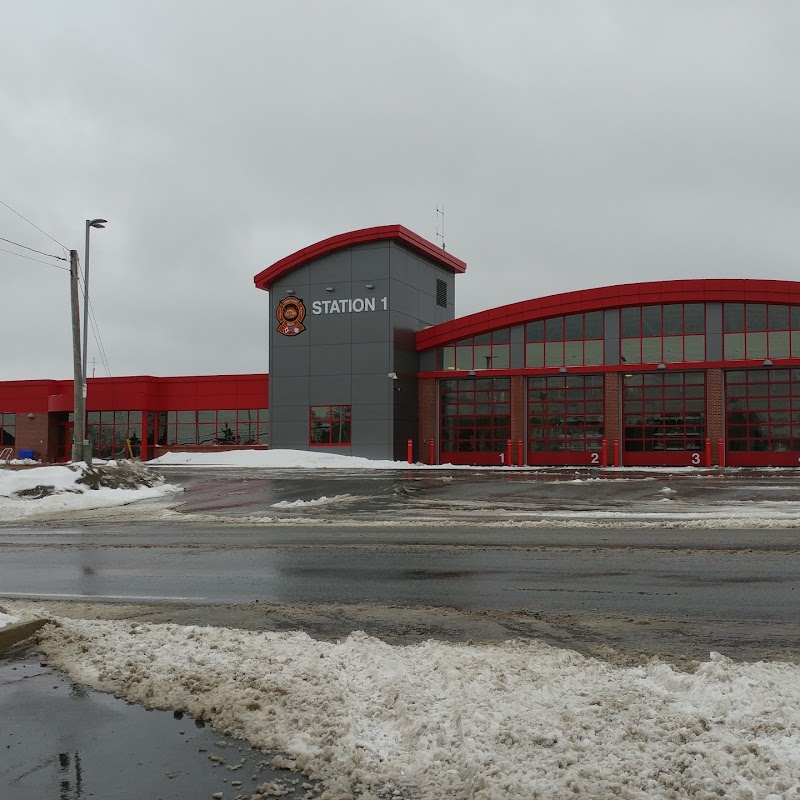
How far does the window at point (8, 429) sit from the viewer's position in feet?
161

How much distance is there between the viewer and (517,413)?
38.6 metres

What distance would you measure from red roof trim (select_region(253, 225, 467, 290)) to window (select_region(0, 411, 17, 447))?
1871 centimetres

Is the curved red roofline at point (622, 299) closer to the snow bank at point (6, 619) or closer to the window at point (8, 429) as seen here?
the window at point (8, 429)

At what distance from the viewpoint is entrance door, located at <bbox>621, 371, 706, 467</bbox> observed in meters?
36.0

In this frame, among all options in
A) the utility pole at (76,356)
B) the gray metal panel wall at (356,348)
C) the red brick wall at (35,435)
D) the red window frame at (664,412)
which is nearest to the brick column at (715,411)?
the red window frame at (664,412)

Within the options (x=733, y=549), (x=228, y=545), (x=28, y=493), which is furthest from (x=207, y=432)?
(x=733, y=549)

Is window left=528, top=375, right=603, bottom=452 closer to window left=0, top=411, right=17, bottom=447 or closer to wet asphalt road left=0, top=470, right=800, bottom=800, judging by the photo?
wet asphalt road left=0, top=470, right=800, bottom=800

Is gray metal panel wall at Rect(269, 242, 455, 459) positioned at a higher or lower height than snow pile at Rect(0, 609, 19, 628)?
higher

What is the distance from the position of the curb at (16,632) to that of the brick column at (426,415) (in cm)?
3448

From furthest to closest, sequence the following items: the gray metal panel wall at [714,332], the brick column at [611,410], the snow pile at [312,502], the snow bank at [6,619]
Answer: the brick column at [611,410] → the gray metal panel wall at [714,332] → the snow pile at [312,502] → the snow bank at [6,619]

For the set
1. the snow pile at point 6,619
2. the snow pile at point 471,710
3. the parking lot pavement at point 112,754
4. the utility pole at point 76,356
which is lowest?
the parking lot pavement at point 112,754

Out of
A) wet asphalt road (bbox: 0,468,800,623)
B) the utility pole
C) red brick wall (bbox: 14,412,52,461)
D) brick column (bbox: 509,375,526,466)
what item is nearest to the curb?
wet asphalt road (bbox: 0,468,800,623)

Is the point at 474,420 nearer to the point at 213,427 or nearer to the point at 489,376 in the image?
the point at 489,376

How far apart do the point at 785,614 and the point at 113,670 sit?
566cm
